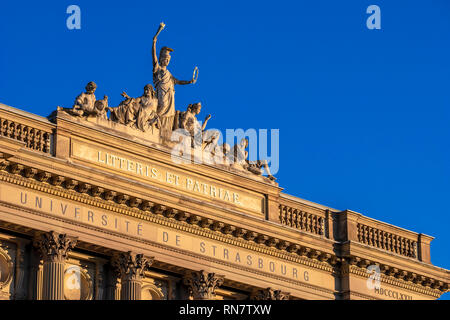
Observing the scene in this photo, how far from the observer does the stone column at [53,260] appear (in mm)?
50519

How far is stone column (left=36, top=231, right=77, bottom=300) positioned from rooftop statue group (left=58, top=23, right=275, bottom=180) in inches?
199

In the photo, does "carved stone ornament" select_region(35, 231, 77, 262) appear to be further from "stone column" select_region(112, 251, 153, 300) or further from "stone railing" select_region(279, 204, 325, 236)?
"stone railing" select_region(279, 204, 325, 236)

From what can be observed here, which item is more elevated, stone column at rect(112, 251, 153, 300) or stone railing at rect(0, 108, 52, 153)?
stone railing at rect(0, 108, 52, 153)

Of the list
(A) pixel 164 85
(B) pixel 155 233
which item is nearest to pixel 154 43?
(A) pixel 164 85

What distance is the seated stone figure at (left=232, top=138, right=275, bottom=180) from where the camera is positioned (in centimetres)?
5859

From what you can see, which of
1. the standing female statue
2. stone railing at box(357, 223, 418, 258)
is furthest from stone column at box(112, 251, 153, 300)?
stone railing at box(357, 223, 418, 258)

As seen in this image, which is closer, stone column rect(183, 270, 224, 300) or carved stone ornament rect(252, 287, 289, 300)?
stone column rect(183, 270, 224, 300)

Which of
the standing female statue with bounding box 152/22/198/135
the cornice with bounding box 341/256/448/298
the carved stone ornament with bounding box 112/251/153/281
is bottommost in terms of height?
the carved stone ornament with bounding box 112/251/153/281

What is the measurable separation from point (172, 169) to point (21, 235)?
7.08 meters

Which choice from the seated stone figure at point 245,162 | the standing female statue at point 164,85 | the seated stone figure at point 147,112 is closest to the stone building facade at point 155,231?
the seated stone figure at point 245,162

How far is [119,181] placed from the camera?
52.8 m

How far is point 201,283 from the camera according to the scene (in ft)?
181
